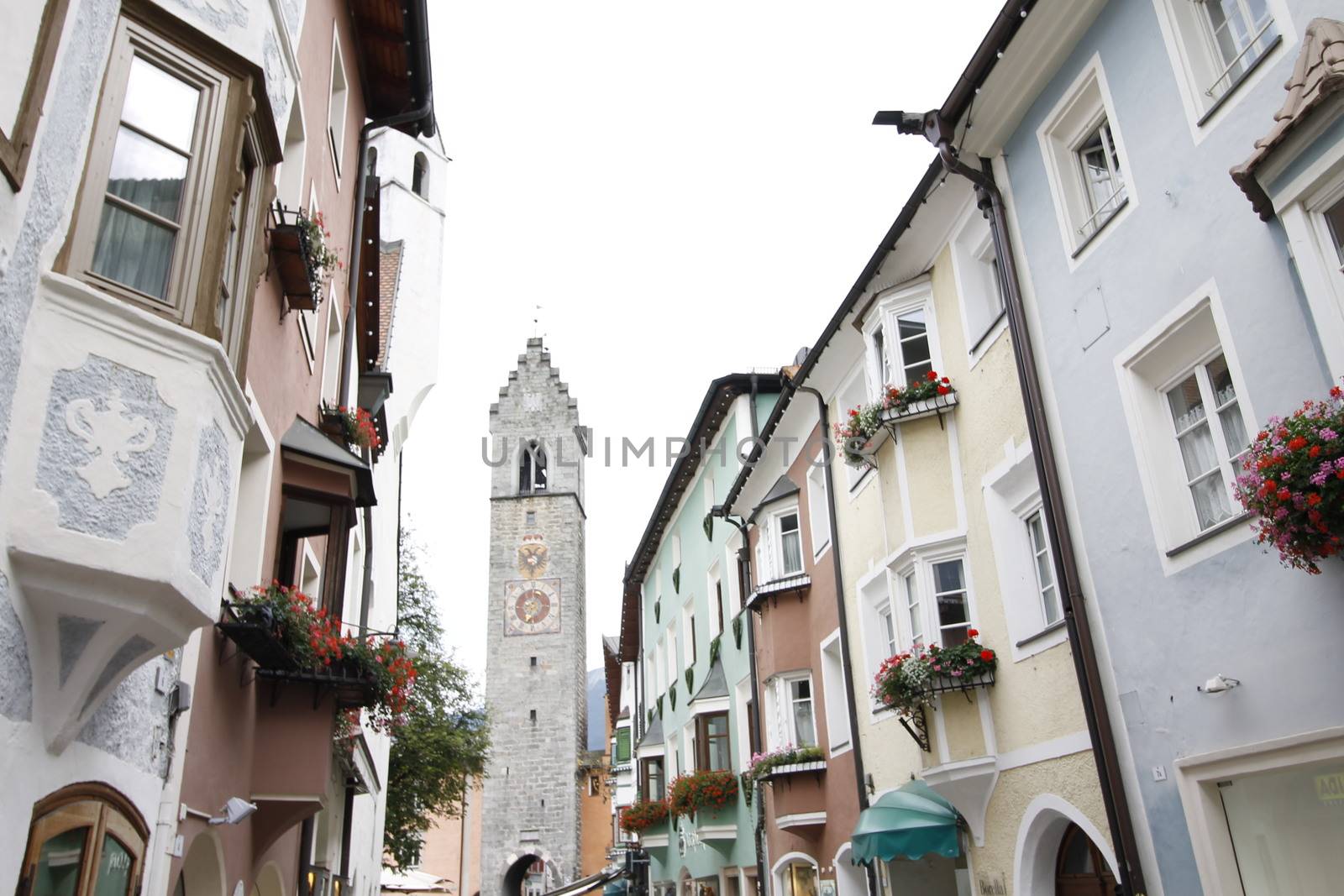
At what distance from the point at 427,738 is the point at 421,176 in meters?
15.5

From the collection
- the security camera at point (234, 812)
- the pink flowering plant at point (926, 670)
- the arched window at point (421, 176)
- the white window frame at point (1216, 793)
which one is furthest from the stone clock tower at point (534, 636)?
the white window frame at point (1216, 793)

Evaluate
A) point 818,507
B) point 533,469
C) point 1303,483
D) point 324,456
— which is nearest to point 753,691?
point 818,507

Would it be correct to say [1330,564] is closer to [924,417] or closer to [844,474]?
[924,417]

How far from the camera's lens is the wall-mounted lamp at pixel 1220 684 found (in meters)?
6.87

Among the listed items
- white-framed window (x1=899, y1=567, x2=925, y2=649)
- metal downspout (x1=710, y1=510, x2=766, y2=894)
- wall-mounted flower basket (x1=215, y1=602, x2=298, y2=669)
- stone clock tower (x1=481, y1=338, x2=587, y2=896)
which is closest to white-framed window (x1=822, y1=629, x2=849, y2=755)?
metal downspout (x1=710, y1=510, x2=766, y2=894)

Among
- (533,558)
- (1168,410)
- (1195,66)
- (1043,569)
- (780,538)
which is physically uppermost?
(533,558)

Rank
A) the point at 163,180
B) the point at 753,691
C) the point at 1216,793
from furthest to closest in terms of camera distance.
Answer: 1. the point at 753,691
2. the point at 1216,793
3. the point at 163,180

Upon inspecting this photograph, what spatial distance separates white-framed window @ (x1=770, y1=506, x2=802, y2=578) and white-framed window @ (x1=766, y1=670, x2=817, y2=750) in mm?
1721

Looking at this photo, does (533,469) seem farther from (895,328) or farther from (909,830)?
(909,830)

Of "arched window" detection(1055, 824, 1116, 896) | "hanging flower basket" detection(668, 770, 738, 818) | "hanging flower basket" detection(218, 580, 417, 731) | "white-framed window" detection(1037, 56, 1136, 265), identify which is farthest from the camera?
"hanging flower basket" detection(668, 770, 738, 818)

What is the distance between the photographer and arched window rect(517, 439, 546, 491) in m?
62.2

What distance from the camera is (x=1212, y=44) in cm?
760

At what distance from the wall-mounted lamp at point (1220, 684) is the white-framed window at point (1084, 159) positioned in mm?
3547

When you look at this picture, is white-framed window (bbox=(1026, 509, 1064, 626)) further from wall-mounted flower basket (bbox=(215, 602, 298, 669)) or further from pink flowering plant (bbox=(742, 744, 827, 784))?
pink flowering plant (bbox=(742, 744, 827, 784))
